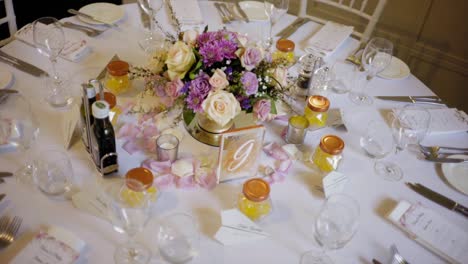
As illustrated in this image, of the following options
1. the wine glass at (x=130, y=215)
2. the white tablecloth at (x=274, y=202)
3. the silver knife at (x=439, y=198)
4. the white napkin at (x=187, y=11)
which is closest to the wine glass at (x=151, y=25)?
the white napkin at (x=187, y=11)

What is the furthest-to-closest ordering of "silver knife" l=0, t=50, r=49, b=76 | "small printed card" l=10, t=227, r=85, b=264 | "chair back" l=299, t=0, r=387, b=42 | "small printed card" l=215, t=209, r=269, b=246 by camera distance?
1. "chair back" l=299, t=0, r=387, b=42
2. "silver knife" l=0, t=50, r=49, b=76
3. "small printed card" l=215, t=209, r=269, b=246
4. "small printed card" l=10, t=227, r=85, b=264

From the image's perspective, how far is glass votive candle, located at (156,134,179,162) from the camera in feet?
4.09

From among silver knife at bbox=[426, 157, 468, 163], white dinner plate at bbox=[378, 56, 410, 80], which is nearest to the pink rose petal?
silver knife at bbox=[426, 157, 468, 163]

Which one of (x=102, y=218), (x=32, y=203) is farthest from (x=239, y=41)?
(x=32, y=203)

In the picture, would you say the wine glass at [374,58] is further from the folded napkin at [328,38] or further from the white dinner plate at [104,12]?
the white dinner plate at [104,12]

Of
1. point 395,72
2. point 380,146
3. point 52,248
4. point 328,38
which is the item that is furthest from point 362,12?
point 52,248

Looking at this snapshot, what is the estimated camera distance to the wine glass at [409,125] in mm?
1425

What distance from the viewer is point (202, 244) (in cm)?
106

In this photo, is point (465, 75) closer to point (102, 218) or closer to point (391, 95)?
point (391, 95)

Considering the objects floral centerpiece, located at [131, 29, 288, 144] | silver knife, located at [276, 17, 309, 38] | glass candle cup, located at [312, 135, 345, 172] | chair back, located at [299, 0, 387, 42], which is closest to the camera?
floral centerpiece, located at [131, 29, 288, 144]

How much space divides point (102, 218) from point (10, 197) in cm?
27

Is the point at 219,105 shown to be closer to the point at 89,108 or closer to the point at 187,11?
the point at 89,108

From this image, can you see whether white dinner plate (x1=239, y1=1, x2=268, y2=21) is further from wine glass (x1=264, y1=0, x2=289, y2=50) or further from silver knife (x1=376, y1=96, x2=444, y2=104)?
silver knife (x1=376, y1=96, x2=444, y2=104)

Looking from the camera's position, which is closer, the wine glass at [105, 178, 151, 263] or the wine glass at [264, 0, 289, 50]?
the wine glass at [105, 178, 151, 263]
